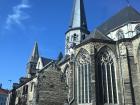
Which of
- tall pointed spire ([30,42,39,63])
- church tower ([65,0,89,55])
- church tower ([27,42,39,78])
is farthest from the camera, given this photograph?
tall pointed spire ([30,42,39,63])

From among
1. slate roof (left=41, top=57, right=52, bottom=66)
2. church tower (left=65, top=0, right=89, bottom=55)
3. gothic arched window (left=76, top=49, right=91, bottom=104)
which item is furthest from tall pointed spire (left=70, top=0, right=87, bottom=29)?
gothic arched window (left=76, top=49, right=91, bottom=104)

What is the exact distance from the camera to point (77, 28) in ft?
116

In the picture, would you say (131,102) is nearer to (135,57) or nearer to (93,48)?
(135,57)

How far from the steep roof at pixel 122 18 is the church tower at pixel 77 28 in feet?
18.9

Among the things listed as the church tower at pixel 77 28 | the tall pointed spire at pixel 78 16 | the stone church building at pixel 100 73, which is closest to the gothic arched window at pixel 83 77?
the stone church building at pixel 100 73

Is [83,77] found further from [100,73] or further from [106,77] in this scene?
[106,77]

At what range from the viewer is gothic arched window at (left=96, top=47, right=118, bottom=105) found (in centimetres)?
2020

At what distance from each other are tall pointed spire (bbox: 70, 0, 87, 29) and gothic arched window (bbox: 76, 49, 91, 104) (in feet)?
44.6

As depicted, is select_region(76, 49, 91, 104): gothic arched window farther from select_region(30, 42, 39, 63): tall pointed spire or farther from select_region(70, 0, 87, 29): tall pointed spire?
select_region(30, 42, 39, 63): tall pointed spire

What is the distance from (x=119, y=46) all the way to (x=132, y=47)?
1.19m

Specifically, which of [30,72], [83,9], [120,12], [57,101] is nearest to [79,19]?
[83,9]

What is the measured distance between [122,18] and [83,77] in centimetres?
936

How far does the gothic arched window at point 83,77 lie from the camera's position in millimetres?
20877

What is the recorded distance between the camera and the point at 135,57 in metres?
21.4
